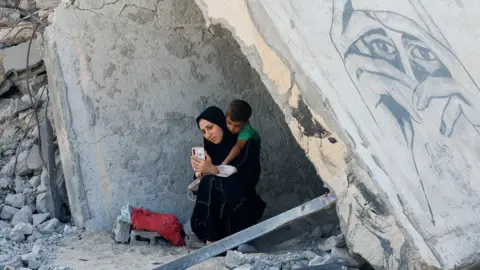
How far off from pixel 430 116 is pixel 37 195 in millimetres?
2963

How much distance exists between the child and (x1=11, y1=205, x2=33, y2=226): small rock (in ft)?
4.66

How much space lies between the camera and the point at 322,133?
13.1 ft

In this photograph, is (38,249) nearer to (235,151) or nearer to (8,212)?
(8,212)

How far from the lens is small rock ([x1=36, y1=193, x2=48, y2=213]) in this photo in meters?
5.63

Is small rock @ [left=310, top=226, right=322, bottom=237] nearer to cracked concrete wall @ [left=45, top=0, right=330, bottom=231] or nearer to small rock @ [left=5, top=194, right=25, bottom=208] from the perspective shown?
cracked concrete wall @ [left=45, top=0, right=330, bottom=231]

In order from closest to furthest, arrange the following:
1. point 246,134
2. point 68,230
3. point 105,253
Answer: point 105,253 → point 246,134 → point 68,230

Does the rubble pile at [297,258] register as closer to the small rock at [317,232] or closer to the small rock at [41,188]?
the small rock at [317,232]

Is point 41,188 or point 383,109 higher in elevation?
point 383,109

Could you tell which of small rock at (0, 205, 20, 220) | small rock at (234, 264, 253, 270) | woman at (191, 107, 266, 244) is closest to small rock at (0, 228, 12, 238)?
small rock at (0, 205, 20, 220)

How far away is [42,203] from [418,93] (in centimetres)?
282

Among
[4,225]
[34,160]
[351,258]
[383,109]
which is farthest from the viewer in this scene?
[34,160]

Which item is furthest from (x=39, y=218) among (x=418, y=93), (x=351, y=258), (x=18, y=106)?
(x=418, y=93)

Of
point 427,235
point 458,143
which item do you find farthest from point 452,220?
point 458,143

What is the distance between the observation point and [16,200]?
18.9 feet
